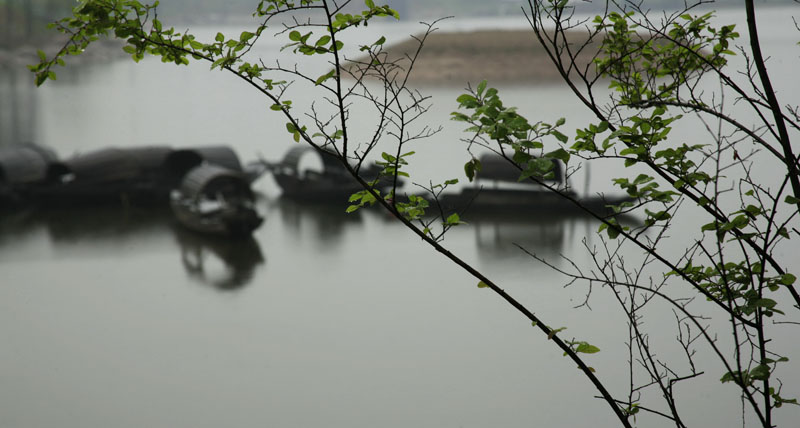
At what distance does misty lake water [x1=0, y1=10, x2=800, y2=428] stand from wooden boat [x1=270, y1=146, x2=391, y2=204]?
0.20 metres

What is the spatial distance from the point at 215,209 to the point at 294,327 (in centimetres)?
218

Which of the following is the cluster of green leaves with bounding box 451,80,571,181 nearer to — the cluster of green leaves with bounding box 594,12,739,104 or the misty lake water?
the cluster of green leaves with bounding box 594,12,739,104

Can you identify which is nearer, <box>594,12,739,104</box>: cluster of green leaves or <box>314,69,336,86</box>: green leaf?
<box>314,69,336,86</box>: green leaf

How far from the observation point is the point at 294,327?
4531 mm

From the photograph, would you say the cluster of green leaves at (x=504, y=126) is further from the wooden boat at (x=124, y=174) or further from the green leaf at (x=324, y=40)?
the wooden boat at (x=124, y=174)

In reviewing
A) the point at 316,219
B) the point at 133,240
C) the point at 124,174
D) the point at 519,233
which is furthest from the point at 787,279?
the point at 124,174

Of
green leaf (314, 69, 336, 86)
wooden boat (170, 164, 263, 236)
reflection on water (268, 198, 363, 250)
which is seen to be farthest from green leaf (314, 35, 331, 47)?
wooden boat (170, 164, 263, 236)

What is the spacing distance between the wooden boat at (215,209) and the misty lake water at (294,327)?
0.42 ft

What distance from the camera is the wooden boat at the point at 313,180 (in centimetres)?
729

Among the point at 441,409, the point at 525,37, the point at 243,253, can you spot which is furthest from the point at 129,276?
the point at 525,37

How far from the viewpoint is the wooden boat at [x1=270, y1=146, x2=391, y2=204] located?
729cm

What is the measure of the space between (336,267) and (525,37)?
36.0 feet

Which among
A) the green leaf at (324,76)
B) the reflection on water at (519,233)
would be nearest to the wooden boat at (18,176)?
the reflection on water at (519,233)

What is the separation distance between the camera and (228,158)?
23.9 feet
